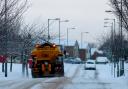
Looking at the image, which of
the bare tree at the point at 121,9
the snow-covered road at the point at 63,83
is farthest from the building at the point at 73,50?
the bare tree at the point at 121,9

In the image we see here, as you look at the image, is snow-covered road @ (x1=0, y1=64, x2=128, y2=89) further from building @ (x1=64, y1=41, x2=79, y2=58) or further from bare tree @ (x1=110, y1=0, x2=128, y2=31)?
building @ (x1=64, y1=41, x2=79, y2=58)

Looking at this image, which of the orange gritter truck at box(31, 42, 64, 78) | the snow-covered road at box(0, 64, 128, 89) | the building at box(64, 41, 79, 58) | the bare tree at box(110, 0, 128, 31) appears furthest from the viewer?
the building at box(64, 41, 79, 58)

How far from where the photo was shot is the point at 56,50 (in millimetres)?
47562

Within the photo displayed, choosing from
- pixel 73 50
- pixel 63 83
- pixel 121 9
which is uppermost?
pixel 121 9

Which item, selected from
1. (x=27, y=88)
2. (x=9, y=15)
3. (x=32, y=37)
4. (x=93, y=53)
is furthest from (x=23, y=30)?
(x=93, y=53)

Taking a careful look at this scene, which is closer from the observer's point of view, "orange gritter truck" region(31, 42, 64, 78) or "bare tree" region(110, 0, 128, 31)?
"bare tree" region(110, 0, 128, 31)

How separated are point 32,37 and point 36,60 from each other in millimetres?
7605

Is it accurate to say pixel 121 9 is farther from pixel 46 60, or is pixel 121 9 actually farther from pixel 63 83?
pixel 46 60

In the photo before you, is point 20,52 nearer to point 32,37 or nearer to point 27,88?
point 32,37

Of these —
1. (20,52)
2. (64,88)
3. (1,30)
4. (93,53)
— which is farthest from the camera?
(93,53)

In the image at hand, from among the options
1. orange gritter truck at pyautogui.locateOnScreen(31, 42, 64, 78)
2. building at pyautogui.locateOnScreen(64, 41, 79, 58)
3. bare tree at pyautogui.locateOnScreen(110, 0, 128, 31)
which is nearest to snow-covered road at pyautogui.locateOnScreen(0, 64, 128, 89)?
bare tree at pyautogui.locateOnScreen(110, 0, 128, 31)

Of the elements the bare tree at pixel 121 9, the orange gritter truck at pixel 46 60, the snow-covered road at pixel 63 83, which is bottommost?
the snow-covered road at pixel 63 83

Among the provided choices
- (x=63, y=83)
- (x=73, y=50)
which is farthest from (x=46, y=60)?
(x=73, y=50)

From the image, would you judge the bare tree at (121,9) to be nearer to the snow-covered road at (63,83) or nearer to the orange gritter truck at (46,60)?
the snow-covered road at (63,83)
